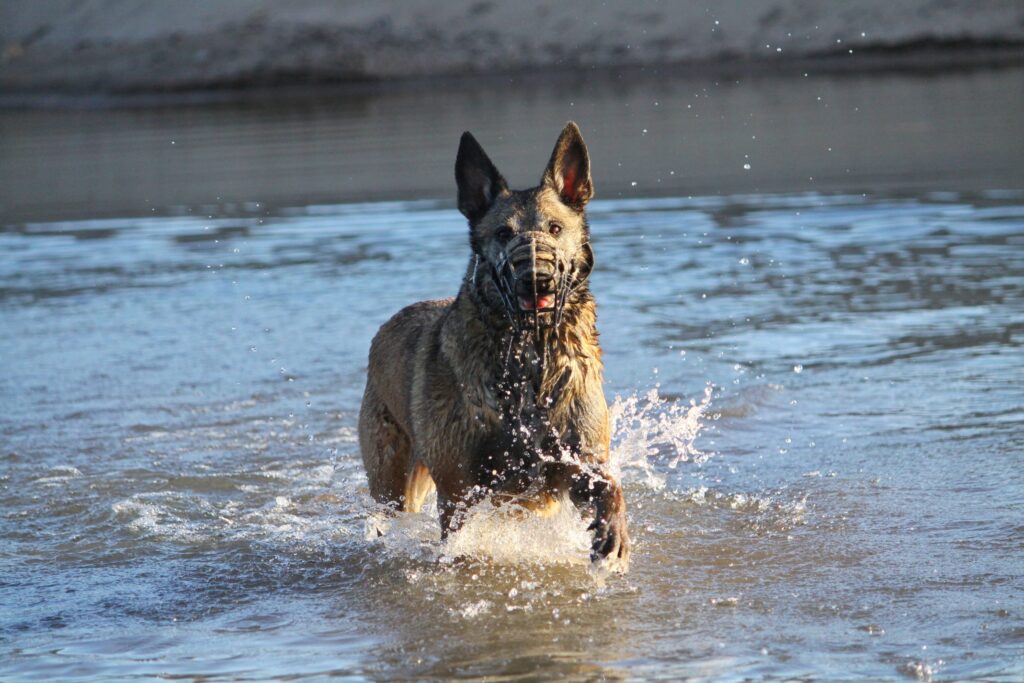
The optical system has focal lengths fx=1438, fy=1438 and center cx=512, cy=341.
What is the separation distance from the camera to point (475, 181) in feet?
20.1

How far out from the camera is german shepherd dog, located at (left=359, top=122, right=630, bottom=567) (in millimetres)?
5742

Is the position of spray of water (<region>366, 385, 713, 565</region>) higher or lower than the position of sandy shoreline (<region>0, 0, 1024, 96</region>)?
lower

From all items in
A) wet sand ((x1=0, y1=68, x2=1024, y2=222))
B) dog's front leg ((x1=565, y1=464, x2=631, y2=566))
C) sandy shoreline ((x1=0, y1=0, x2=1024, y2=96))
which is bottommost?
dog's front leg ((x1=565, y1=464, x2=631, y2=566))

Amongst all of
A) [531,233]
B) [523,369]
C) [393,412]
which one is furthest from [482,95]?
[531,233]

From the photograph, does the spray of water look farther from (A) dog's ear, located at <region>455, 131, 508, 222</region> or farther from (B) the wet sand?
(B) the wet sand

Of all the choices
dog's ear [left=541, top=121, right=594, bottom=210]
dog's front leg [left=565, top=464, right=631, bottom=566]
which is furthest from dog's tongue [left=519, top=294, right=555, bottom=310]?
dog's front leg [left=565, top=464, right=631, bottom=566]

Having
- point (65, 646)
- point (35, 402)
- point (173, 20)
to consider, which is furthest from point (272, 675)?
point (173, 20)

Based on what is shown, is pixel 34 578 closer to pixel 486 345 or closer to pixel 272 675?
pixel 272 675

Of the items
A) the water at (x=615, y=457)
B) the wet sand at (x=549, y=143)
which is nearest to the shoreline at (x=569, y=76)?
the wet sand at (x=549, y=143)

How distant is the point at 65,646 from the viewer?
18.4 ft

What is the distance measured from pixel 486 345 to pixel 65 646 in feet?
6.67

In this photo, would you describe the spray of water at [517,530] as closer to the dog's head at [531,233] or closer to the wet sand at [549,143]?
the dog's head at [531,233]

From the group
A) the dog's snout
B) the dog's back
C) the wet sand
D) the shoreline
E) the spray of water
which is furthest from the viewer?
the shoreline

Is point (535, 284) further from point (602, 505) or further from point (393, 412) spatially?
point (393, 412)
